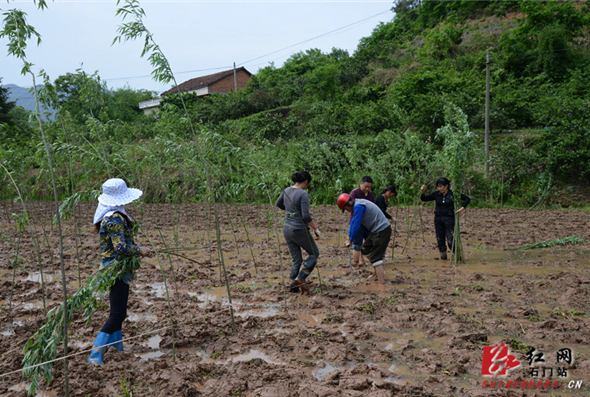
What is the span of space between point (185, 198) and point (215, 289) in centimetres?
1479

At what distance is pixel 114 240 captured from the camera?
147 inches

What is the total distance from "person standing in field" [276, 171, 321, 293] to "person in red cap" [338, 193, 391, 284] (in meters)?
0.67

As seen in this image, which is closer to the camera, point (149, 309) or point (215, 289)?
point (149, 309)

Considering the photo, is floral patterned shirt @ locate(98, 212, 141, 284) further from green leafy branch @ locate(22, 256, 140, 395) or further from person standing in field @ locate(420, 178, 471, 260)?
person standing in field @ locate(420, 178, 471, 260)

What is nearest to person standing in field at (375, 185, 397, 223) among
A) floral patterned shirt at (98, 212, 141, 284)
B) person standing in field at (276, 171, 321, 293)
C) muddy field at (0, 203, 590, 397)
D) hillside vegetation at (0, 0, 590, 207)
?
hillside vegetation at (0, 0, 590, 207)

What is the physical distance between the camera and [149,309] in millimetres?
5492

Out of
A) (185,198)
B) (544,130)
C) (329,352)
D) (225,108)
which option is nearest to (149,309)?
(329,352)

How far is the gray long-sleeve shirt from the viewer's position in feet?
18.5

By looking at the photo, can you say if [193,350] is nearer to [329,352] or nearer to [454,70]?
[329,352]

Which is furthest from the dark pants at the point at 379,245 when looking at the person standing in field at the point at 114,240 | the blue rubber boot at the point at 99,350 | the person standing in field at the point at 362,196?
the blue rubber boot at the point at 99,350

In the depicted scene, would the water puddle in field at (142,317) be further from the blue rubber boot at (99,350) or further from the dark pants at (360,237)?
the dark pants at (360,237)

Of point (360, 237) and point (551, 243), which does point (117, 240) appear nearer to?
point (360, 237)

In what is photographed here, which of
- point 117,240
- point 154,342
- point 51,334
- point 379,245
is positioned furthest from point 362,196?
point 51,334

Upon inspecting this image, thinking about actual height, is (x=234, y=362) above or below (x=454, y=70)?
below
